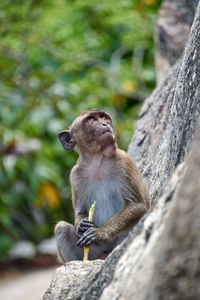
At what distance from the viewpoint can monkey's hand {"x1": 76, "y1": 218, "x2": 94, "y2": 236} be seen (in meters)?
5.02

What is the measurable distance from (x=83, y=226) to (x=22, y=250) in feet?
23.4

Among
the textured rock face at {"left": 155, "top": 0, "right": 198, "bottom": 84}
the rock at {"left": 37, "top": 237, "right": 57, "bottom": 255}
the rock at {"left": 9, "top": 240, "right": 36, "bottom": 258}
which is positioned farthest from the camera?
the rock at {"left": 37, "top": 237, "right": 57, "bottom": 255}

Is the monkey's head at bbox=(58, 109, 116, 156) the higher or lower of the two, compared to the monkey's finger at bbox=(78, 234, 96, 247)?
higher

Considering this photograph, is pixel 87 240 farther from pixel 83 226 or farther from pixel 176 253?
pixel 176 253

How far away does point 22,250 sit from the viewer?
11.9 m

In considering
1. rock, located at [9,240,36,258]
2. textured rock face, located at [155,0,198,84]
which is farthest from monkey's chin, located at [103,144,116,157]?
rock, located at [9,240,36,258]

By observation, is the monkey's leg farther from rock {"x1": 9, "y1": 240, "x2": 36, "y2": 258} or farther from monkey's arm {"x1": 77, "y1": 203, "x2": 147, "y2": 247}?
rock {"x1": 9, "y1": 240, "x2": 36, "y2": 258}

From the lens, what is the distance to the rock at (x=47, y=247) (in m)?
12.0

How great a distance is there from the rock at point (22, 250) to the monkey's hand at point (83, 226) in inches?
275

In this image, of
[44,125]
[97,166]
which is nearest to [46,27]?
[44,125]

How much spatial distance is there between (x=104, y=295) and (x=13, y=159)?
30.3ft

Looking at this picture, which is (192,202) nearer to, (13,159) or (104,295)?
(104,295)

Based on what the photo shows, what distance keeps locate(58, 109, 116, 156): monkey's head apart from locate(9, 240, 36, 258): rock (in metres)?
6.53

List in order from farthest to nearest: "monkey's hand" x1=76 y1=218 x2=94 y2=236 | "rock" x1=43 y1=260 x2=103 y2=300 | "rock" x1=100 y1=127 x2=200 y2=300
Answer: "monkey's hand" x1=76 y1=218 x2=94 y2=236
"rock" x1=43 y1=260 x2=103 y2=300
"rock" x1=100 y1=127 x2=200 y2=300
